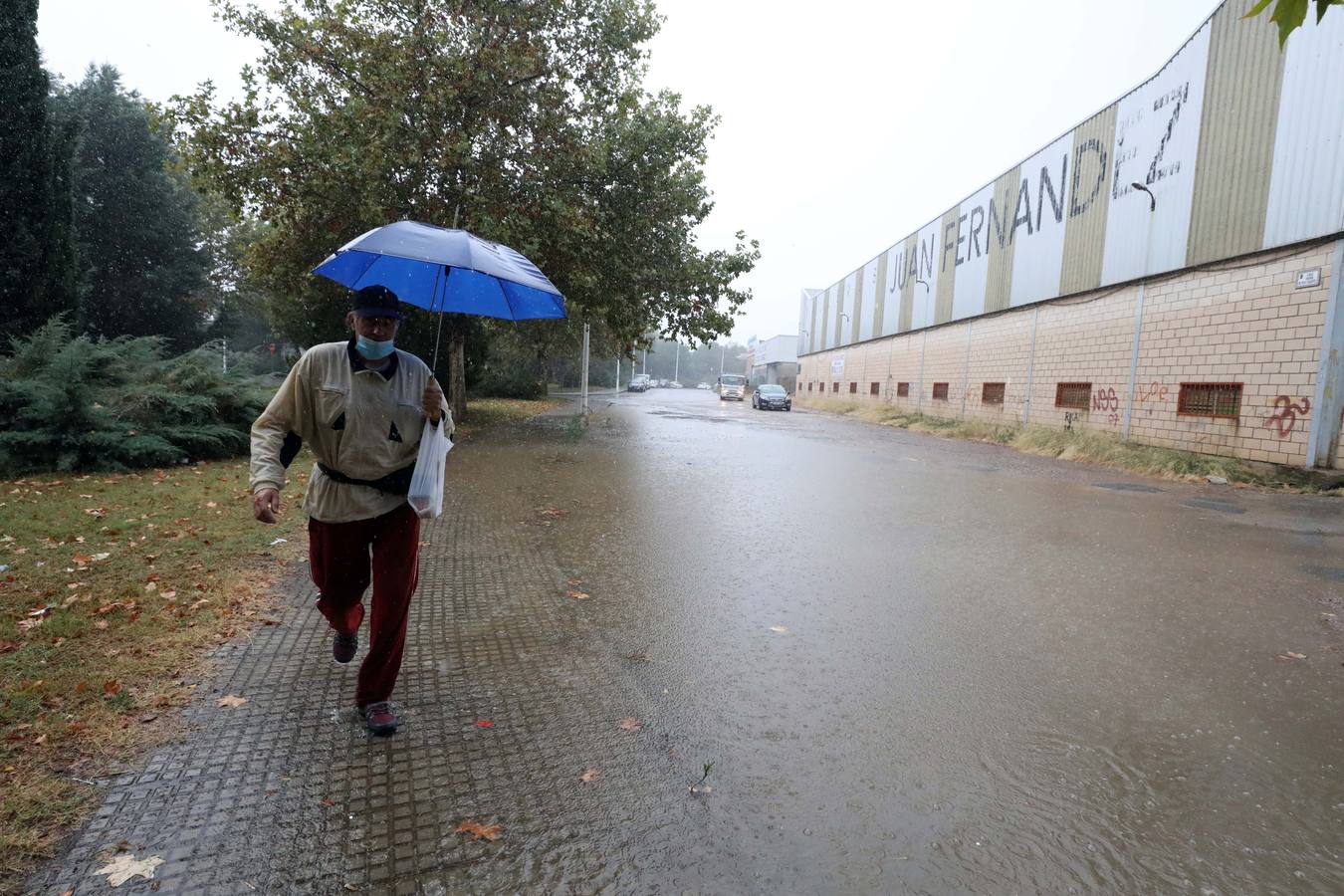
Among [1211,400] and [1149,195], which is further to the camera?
[1149,195]

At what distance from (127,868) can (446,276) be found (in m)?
2.81

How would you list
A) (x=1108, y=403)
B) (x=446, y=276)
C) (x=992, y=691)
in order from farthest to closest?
(x=1108, y=403) → (x=446, y=276) → (x=992, y=691)

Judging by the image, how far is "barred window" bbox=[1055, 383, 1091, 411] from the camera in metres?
18.9

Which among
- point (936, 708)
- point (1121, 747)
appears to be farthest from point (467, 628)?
point (1121, 747)

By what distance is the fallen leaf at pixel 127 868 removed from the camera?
2199mm

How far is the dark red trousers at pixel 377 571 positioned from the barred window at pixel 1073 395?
1943 cm

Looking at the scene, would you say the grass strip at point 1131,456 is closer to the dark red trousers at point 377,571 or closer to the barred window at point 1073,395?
the barred window at point 1073,395

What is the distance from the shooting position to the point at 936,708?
3500 millimetres

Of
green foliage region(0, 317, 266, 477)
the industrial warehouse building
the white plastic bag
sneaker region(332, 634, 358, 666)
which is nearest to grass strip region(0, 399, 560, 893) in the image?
sneaker region(332, 634, 358, 666)

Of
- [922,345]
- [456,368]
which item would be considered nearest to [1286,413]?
[456,368]

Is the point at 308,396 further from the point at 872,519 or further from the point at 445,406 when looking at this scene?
the point at 872,519

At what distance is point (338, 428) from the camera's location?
10.3 ft

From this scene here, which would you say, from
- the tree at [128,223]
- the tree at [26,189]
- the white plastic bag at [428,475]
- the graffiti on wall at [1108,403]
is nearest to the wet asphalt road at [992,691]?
the white plastic bag at [428,475]

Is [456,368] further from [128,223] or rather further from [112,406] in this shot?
[128,223]
